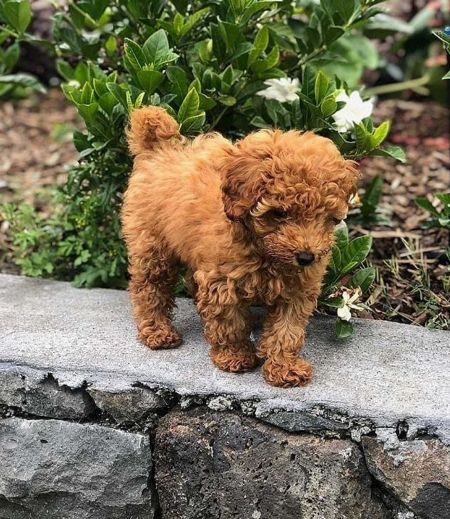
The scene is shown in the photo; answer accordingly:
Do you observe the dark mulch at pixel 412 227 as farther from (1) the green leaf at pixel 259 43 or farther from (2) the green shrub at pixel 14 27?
(2) the green shrub at pixel 14 27

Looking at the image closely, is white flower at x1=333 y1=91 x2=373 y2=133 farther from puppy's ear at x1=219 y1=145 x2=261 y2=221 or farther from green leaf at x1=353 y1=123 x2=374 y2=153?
puppy's ear at x1=219 y1=145 x2=261 y2=221

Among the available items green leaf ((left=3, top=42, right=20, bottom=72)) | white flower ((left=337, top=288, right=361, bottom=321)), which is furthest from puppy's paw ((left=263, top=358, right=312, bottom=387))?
green leaf ((left=3, top=42, right=20, bottom=72))

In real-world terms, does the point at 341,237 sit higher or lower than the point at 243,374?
higher

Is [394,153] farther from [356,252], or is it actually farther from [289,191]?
[289,191]

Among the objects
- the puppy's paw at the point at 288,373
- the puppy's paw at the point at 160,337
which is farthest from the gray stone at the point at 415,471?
the puppy's paw at the point at 160,337

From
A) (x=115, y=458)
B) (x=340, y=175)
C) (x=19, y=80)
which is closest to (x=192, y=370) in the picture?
(x=115, y=458)

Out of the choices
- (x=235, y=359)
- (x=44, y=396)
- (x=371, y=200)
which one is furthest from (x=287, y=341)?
(x=371, y=200)
